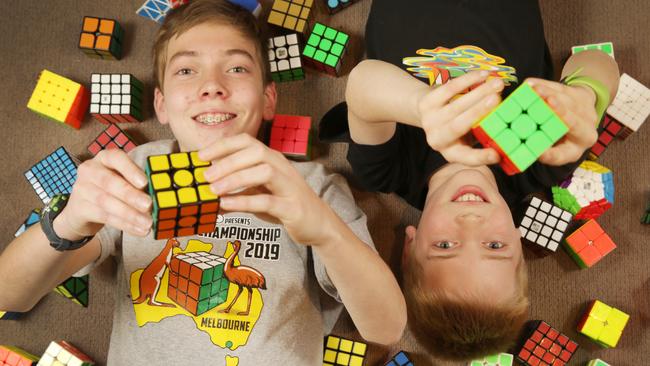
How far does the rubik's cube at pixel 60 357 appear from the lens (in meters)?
1.60

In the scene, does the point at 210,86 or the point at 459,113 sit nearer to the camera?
the point at 459,113

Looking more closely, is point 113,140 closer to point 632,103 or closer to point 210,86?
point 210,86

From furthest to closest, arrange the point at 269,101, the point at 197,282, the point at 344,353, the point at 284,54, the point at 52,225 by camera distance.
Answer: the point at 284,54 → the point at 344,353 → the point at 269,101 → the point at 197,282 → the point at 52,225

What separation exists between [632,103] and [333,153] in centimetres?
98

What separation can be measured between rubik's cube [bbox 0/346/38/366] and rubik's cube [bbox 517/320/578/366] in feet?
4.99

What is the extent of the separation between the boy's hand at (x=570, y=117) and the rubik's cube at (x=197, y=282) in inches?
30.0

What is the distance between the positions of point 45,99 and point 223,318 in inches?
39.2

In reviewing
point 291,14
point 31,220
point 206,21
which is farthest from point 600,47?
point 31,220

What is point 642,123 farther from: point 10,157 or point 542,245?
point 10,157

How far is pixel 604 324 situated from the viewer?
1.62 metres

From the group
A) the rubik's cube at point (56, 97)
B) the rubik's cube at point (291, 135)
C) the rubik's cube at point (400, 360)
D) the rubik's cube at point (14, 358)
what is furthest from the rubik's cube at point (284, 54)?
the rubik's cube at point (14, 358)

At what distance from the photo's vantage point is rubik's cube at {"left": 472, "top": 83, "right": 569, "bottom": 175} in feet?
2.61

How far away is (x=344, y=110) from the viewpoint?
150 centimetres

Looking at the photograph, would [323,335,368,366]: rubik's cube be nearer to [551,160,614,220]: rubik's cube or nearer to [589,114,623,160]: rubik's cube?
[551,160,614,220]: rubik's cube
